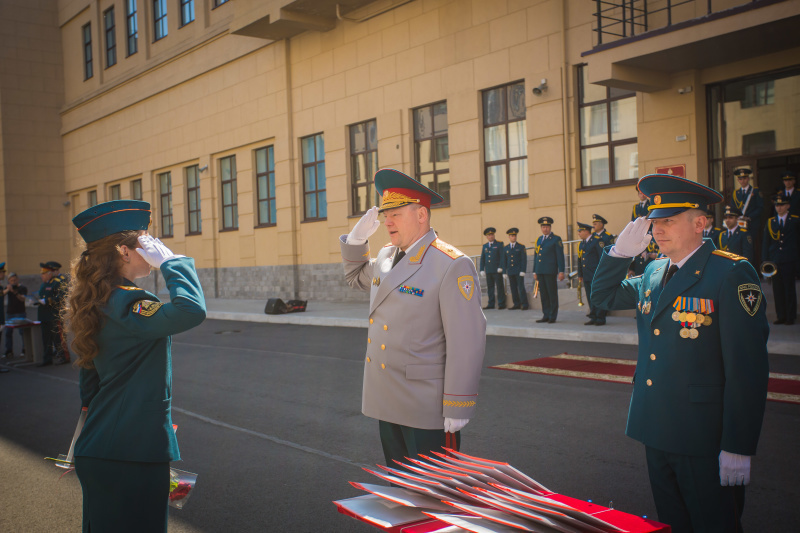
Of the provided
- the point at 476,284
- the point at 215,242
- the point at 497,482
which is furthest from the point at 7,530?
the point at 215,242

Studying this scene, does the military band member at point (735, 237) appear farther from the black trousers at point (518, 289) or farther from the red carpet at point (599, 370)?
the black trousers at point (518, 289)

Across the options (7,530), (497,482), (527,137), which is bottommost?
(7,530)

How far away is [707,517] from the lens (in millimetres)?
2918

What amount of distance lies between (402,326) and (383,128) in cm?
1869

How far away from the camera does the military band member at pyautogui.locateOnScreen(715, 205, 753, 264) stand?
1269 centimetres

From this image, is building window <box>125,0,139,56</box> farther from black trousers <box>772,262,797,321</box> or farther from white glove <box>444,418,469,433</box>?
white glove <box>444,418,469,433</box>

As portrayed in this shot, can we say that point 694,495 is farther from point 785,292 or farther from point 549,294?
point 549,294

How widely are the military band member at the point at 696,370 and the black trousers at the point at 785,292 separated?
10.5 meters

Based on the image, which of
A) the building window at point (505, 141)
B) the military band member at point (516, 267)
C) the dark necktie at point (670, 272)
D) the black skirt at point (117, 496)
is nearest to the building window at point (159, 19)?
the building window at point (505, 141)

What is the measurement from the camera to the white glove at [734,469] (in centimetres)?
280

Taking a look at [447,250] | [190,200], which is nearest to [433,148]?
[190,200]

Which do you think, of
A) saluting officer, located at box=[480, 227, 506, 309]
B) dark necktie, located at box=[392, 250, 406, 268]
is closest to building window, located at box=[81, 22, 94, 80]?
saluting officer, located at box=[480, 227, 506, 309]

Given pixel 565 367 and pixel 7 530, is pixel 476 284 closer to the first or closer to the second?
pixel 7 530

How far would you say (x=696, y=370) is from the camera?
301cm
